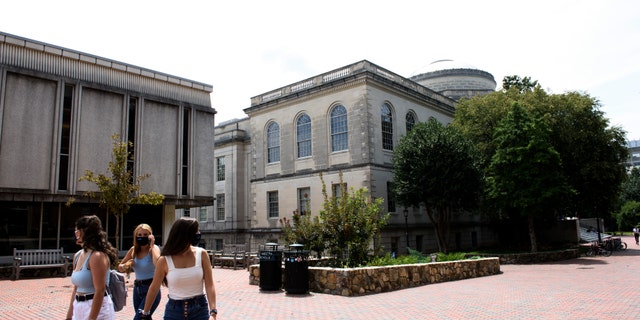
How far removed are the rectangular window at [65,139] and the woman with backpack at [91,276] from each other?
16.2 metres

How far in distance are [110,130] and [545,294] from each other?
1818cm

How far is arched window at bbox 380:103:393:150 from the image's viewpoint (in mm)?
32125

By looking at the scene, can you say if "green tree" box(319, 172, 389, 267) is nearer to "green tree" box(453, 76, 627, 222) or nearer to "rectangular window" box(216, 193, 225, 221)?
"green tree" box(453, 76, 627, 222)

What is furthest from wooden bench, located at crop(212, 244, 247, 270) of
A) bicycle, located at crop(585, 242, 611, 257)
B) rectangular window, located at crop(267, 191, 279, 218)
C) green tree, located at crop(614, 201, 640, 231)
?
green tree, located at crop(614, 201, 640, 231)

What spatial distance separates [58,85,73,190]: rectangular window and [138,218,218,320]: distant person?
17094 millimetres

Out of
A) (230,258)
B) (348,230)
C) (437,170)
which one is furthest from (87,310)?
(437,170)

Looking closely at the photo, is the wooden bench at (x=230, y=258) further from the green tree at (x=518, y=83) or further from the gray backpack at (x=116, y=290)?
the green tree at (x=518, y=83)

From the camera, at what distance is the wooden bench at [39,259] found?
54.8 feet

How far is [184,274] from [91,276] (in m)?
1.15

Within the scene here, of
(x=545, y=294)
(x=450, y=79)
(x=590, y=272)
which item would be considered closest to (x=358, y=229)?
(x=545, y=294)

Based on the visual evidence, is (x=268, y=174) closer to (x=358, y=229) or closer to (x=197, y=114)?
(x=197, y=114)

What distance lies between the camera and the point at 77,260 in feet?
16.6

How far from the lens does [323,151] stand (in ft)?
107

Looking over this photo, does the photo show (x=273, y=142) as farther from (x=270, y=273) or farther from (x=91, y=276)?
(x=91, y=276)
